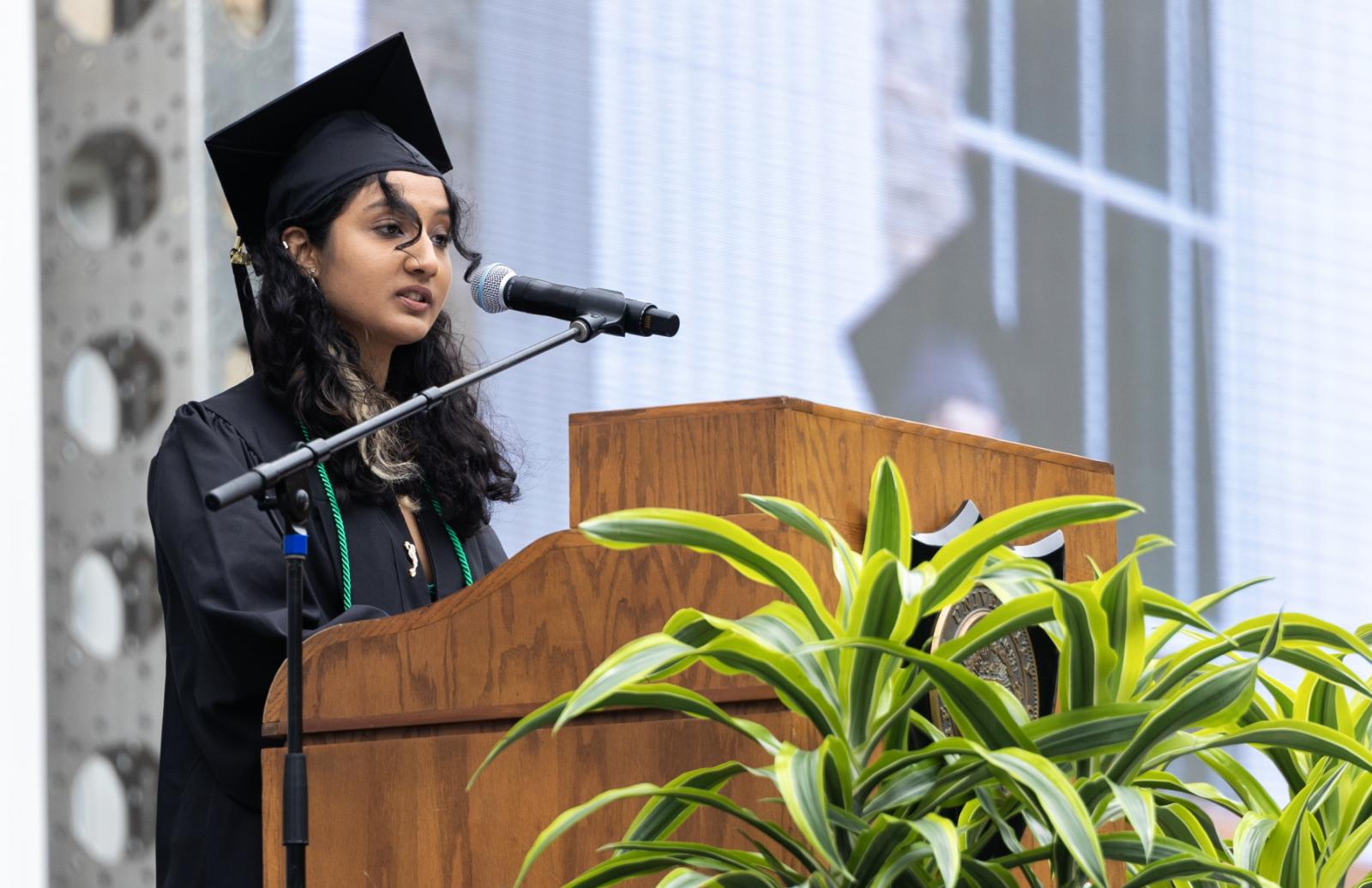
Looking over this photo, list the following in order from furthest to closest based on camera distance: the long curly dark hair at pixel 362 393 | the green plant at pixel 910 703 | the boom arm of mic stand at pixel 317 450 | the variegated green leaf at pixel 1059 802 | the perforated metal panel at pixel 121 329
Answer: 1. the perforated metal panel at pixel 121 329
2. the long curly dark hair at pixel 362 393
3. the boom arm of mic stand at pixel 317 450
4. the green plant at pixel 910 703
5. the variegated green leaf at pixel 1059 802

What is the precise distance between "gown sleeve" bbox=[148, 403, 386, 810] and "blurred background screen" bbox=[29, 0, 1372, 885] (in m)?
1.12

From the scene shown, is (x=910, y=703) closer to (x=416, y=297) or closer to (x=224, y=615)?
(x=224, y=615)

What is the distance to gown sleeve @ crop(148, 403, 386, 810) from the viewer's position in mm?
2133

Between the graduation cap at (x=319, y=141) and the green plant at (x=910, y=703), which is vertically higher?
the graduation cap at (x=319, y=141)

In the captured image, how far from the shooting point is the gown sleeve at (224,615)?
7.00 ft

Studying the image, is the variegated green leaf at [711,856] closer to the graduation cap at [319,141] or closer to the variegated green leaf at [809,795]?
the variegated green leaf at [809,795]

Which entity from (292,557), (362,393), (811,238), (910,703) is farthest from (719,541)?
(811,238)

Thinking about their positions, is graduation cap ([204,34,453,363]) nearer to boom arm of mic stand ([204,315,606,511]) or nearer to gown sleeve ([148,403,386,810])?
gown sleeve ([148,403,386,810])

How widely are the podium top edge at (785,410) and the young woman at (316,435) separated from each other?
39 centimetres

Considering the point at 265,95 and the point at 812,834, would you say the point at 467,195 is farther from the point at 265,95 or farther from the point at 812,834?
the point at 812,834

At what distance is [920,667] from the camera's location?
160 centimetres

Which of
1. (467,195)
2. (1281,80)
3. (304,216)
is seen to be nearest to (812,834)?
(304,216)

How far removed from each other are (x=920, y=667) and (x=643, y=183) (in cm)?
336

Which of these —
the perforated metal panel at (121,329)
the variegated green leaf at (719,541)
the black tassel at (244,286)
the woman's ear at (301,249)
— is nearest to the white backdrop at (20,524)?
the perforated metal panel at (121,329)
